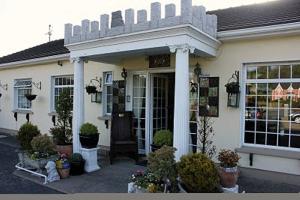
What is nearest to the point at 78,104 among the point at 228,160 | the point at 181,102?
the point at 181,102

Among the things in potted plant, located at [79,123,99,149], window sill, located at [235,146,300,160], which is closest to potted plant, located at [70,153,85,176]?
potted plant, located at [79,123,99,149]

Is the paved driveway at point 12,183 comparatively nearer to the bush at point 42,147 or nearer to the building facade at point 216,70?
the bush at point 42,147

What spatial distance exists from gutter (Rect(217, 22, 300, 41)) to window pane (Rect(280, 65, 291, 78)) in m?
0.73

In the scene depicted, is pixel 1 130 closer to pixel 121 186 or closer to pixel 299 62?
pixel 121 186

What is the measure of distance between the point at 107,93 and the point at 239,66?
4.48 meters

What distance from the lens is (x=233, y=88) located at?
645 cm

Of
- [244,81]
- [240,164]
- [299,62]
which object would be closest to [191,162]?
[240,164]

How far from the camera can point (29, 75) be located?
12352 millimetres

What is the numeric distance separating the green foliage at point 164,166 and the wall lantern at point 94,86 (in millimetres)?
4898

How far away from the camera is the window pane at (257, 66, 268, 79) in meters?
6.47

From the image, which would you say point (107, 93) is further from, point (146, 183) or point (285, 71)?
point (285, 71)

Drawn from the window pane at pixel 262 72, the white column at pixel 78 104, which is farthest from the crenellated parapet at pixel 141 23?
the window pane at pixel 262 72

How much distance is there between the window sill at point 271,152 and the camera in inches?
233

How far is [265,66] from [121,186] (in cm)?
411
